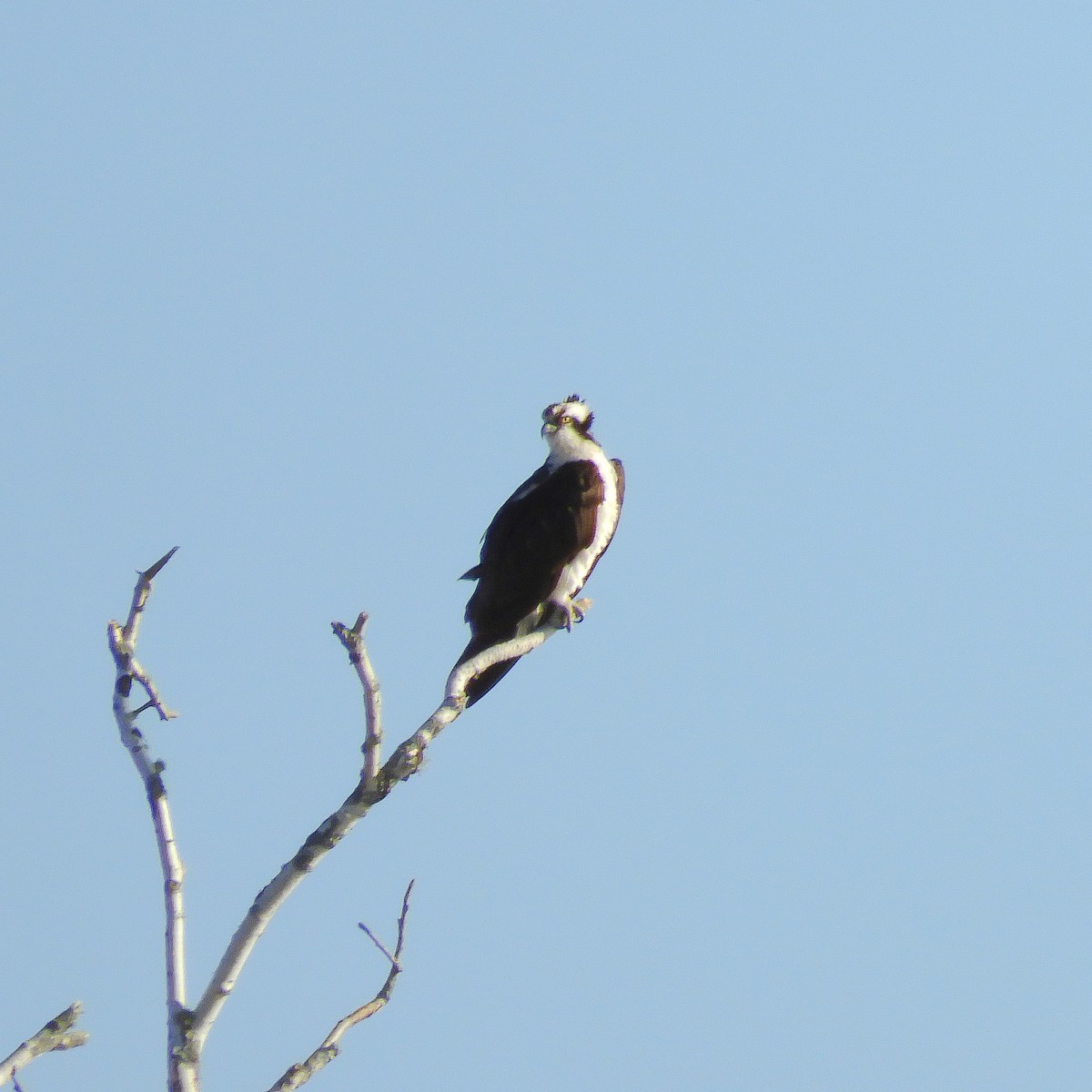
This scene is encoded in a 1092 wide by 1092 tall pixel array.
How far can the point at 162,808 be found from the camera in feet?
14.5

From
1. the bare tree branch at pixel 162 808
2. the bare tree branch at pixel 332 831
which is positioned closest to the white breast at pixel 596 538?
the bare tree branch at pixel 332 831

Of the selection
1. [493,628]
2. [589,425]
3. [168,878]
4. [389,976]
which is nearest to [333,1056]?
[389,976]

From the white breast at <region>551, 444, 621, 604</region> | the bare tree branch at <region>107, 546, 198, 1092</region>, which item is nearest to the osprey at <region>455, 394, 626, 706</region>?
the white breast at <region>551, 444, 621, 604</region>

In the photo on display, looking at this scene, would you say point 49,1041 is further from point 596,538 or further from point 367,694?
point 596,538

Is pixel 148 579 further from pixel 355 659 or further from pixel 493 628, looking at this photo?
pixel 493 628

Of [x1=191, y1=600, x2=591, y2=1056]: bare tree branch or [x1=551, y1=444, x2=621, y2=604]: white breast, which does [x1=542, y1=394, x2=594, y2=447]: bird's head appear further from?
[x1=191, y1=600, x2=591, y2=1056]: bare tree branch

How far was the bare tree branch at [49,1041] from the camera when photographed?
14.4ft

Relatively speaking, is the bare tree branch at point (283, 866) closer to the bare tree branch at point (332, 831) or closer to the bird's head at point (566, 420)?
the bare tree branch at point (332, 831)

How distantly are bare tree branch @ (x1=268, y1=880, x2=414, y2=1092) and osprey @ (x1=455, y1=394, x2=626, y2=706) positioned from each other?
3.43 meters

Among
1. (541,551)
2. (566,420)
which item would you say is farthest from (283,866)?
(566,420)

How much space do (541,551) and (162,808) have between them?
4188 millimetres

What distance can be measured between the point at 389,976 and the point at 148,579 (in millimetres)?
1425

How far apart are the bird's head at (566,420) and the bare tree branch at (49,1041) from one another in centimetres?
492

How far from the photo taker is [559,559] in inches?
329
